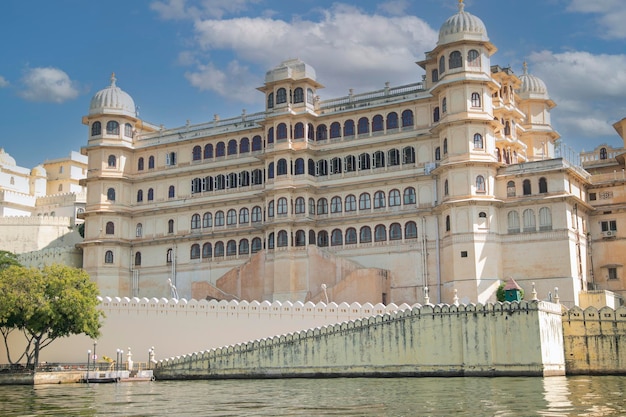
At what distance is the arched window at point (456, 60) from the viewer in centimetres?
6112

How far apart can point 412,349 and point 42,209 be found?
62340 millimetres

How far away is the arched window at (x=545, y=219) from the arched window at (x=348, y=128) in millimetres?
15586

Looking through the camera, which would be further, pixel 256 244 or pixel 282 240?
pixel 256 244

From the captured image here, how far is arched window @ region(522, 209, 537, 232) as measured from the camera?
5919cm

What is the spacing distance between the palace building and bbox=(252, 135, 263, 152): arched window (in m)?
0.17

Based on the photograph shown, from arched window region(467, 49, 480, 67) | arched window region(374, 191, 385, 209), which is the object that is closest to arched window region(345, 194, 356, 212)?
arched window region(374, 191, 385, 209)

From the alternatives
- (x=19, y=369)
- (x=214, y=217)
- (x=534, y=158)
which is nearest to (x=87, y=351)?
(x=19, y=369)

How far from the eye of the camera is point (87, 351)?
54875mm

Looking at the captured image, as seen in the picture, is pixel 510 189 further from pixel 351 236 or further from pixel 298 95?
pixel 298 95

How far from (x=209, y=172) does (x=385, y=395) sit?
132 feet

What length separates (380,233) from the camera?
63844 millimetres

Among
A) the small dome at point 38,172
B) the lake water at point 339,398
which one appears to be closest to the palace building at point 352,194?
→ the lake water at point 339,398

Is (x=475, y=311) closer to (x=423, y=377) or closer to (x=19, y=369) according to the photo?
(x=423, y=377)

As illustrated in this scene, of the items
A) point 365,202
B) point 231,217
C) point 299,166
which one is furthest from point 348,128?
point 231,217
